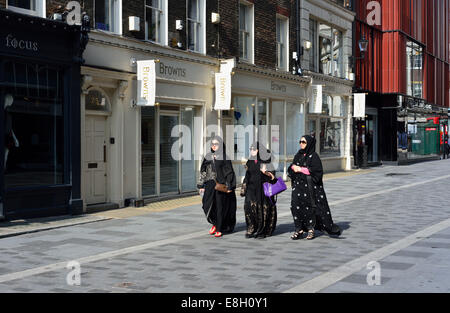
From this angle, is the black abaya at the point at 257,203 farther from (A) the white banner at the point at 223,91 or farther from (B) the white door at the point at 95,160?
(A) the white banner at the point at 223,91

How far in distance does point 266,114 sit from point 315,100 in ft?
13.0

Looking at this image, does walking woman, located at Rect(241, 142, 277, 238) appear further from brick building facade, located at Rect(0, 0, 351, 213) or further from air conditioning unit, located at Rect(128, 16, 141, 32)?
air conditioning unit, located at Rect(128, 16, 141, 32)

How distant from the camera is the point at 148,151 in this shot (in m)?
15.8

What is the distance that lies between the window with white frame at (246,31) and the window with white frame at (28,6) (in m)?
8.66

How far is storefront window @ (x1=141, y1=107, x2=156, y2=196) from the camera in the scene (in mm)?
15648

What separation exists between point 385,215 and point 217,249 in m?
5.31

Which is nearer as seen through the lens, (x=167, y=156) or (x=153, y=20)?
(x=153, y=20)

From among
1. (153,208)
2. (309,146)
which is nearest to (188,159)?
(153,208)

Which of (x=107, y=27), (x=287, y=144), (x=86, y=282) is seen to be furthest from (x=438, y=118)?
(x=86, y=282)

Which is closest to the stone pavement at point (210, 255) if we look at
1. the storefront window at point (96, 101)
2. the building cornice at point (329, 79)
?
the storefront window at point (96, 101)

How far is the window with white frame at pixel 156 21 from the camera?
51.2ft

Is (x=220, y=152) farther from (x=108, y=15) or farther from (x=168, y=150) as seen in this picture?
(x=168, y=150)

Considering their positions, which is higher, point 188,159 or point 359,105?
point 359,105
